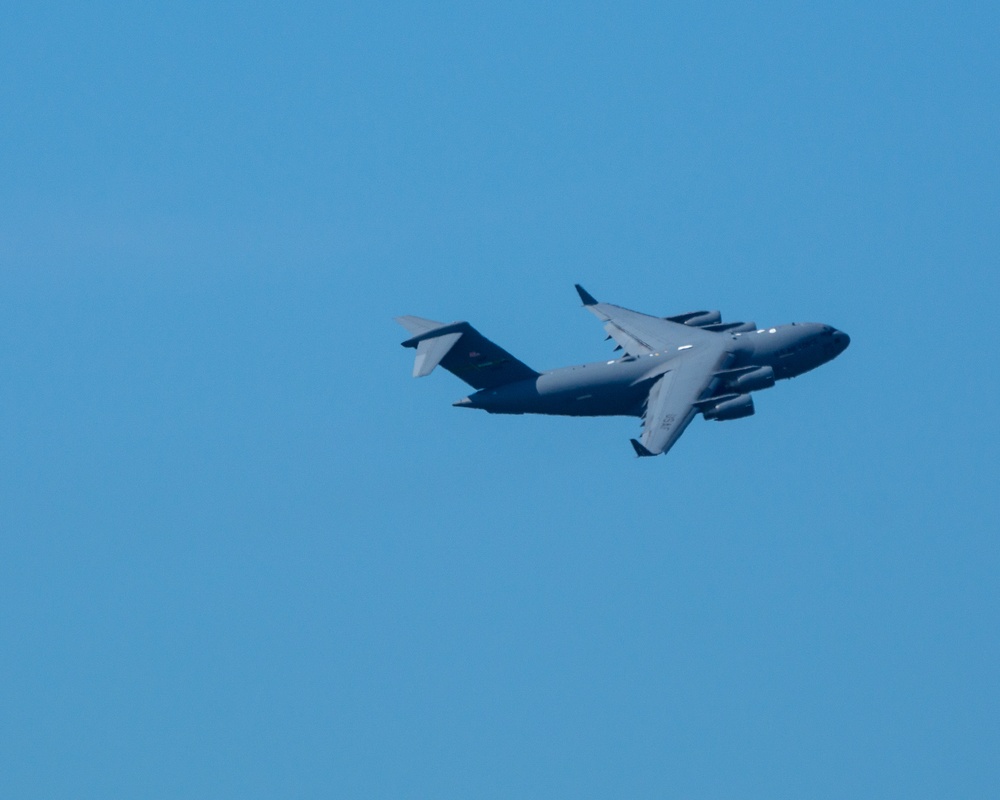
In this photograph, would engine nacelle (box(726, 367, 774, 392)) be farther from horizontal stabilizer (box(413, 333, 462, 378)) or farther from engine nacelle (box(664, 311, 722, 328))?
horizontal stabilizer (box(413, 333, 462, 378))

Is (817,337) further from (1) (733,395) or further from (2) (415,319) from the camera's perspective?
(2) (415,319)

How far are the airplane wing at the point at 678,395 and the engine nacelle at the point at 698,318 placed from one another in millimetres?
3431

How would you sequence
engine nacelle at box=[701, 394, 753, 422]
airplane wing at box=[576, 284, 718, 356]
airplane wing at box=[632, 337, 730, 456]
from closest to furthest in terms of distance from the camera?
airplane wing at box=[632, 337, 730, 456] → engine nacelle at box=[701, 394, 753, 422] → airplane wing at box=[576, 284, 718, 356]

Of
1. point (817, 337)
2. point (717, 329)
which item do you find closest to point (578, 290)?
point (717, 329)

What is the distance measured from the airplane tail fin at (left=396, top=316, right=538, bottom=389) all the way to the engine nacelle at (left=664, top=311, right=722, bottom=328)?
5.99 m

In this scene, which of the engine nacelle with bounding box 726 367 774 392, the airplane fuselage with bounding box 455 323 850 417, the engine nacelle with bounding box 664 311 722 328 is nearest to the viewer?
the engine nacelle with bounding box 726 367 774 392

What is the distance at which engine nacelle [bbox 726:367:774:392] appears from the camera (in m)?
46.2

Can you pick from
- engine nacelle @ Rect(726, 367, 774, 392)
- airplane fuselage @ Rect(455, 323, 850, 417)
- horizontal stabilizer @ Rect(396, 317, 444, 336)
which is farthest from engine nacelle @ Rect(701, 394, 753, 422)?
horizontal stabilizer @ Rect(396, 317, 444, 336)

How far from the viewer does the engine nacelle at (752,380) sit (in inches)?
1820

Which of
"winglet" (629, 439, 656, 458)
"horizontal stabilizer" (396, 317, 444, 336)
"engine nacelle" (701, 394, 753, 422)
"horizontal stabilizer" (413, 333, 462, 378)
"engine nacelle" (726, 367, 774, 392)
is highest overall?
"horizontal stabilizer" (396, 317, 444, 336)

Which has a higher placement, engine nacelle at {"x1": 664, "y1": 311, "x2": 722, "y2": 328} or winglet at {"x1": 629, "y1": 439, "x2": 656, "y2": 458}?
engine nacelle at {"x1": 664, "y1": 311, "x2": 722, "y2": 328}

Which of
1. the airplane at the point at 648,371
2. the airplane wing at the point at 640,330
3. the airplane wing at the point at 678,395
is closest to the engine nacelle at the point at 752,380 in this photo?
the airplane at the point at 648,371

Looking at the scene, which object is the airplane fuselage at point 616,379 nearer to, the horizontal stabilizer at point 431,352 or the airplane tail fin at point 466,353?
the airplane tail fin at point 466,353

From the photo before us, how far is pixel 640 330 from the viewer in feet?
164
